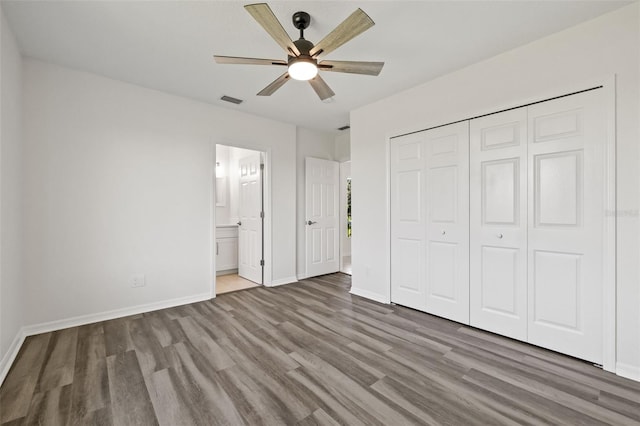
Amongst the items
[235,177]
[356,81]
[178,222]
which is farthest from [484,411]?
[235,177]

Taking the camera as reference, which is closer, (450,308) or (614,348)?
(614,348)

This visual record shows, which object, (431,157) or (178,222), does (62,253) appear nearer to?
(178,222)

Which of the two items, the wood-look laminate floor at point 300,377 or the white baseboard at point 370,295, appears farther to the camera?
the white baseboard at point 370,295

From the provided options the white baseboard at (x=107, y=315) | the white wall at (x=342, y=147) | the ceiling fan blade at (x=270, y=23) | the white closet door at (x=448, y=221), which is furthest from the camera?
the white wall at (x=342, y=147)

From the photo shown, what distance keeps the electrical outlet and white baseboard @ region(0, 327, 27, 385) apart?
922mm

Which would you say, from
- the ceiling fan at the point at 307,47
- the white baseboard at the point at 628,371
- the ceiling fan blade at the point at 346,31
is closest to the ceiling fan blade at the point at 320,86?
the ceiling fan at the point at 307,47

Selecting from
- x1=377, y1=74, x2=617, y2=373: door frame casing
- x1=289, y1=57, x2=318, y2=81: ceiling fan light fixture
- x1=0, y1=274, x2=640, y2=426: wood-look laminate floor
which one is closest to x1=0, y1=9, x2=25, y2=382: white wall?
x1=0, y1=274, x2=640, y2=426: wood-look laminate floor

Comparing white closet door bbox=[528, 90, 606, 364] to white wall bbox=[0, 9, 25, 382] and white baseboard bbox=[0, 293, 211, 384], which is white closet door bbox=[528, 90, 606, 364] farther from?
white wall bbox=[0, 9, 25, 382]

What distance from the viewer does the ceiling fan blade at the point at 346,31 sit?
1.65 m

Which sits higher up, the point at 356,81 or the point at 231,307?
the point at 356,81

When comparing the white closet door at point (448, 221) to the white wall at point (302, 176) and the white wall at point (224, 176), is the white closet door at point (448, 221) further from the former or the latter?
the white wall at point (224, 176)

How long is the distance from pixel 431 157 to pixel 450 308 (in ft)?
5.53

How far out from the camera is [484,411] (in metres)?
1.67

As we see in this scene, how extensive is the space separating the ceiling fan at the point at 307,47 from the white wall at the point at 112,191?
1.86 meters
